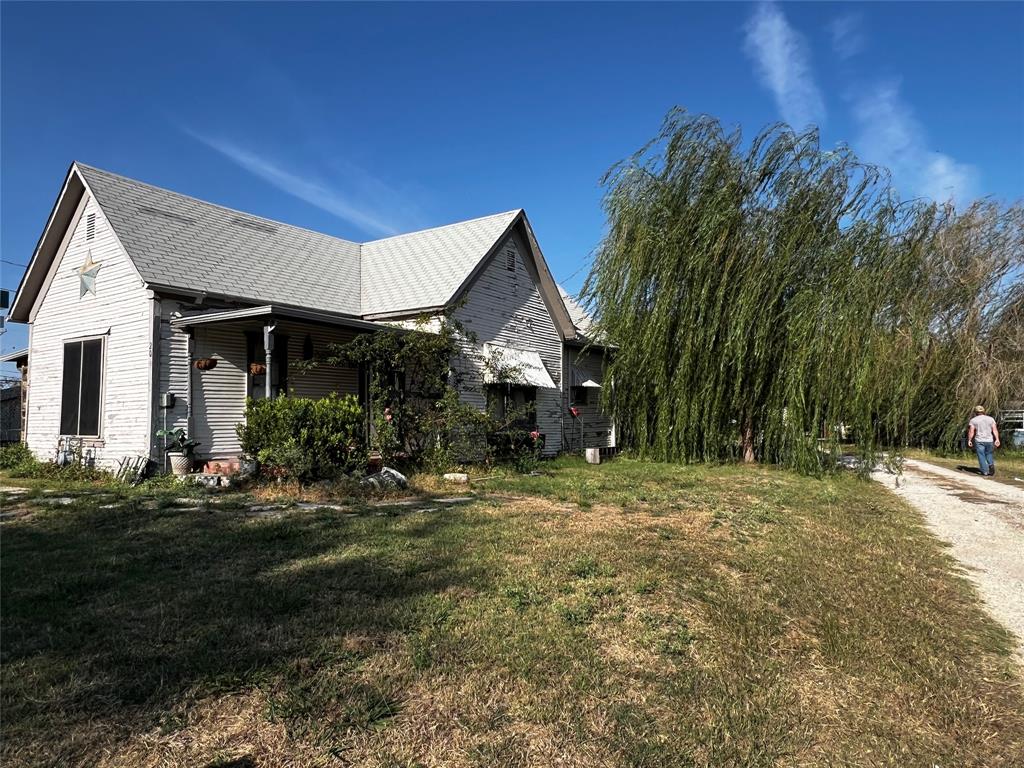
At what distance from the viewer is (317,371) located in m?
13.0

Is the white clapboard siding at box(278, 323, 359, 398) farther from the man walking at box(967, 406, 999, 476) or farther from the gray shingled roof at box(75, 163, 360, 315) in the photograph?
the man walking at box(967, 406, 999, 476)

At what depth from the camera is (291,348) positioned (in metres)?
12.4

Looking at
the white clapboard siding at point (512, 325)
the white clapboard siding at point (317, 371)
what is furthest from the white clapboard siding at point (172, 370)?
the white clapboard siding at point (512, 325)

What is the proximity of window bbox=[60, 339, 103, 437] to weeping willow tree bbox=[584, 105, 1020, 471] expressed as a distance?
10.4 m

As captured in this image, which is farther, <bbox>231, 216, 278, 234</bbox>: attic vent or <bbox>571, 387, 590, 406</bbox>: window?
<bbox>571, 387, 590, 406</bbox>: window

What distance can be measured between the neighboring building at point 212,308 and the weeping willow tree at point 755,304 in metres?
2.59

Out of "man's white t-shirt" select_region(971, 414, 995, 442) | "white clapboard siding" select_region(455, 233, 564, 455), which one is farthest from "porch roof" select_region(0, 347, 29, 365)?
"man's white t-shirt" select_region(971, 414, 995, 442)

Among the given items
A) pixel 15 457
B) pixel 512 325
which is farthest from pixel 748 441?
pixel 15 457

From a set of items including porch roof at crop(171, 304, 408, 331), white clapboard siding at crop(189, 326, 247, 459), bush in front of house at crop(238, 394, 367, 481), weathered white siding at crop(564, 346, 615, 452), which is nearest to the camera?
bush in front of house at crop(238, 394, 367, 481)

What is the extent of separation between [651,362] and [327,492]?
797cm

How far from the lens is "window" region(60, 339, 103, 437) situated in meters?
12.0

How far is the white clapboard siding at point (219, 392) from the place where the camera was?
11242mm

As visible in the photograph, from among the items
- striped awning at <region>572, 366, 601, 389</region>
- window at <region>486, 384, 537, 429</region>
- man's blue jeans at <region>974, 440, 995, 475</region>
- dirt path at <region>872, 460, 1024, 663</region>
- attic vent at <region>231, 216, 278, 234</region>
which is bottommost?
dirt path at <region>872, 460, 1024, 663</region>

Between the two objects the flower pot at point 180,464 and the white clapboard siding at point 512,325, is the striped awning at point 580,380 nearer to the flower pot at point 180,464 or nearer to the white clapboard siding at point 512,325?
the white clapboard siding at point 512,325
